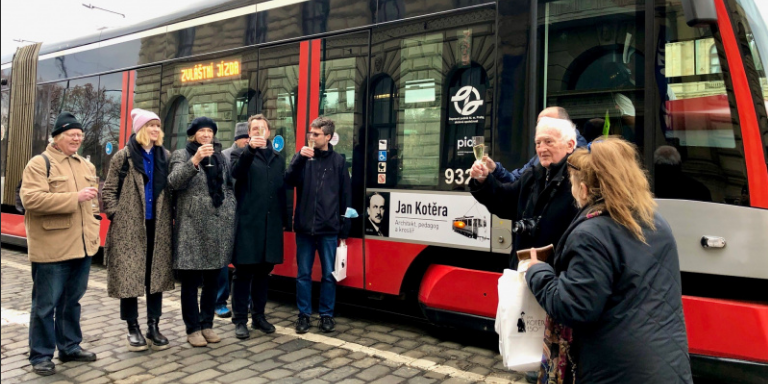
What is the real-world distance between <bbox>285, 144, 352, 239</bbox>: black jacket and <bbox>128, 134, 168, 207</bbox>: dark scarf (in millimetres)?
980

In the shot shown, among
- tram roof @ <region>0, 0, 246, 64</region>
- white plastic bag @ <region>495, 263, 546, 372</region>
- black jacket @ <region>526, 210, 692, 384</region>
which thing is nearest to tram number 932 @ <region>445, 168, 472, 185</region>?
white plastic bag @ <region>495, 263, 546, 372</region>

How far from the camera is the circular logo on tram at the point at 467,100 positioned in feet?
14.5

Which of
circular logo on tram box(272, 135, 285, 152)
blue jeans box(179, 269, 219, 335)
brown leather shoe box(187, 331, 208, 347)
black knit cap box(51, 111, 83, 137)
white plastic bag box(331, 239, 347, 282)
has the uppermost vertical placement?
circular logo on tram box(272, 135, 285, 152)

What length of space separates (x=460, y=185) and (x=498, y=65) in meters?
0.92

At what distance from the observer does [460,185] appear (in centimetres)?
448

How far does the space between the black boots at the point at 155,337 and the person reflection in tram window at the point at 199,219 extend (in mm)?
193

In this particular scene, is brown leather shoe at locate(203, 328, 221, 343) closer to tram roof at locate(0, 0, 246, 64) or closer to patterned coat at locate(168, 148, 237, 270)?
patterned coat at locate(168, 148, 237, 270)

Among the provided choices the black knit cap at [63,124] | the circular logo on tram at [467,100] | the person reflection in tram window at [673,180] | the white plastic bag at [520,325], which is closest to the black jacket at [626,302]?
the white plastic bag at [520,325]

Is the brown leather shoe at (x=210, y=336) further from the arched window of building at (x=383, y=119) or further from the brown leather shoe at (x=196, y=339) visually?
the arched window of building at (x=383, y=119)

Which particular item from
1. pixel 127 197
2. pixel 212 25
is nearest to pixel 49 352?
pixel 127 197

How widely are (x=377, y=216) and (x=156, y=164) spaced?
1.79 m

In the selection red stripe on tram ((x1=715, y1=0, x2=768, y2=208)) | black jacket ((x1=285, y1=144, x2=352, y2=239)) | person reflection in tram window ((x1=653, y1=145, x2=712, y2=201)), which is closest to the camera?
red stripe on tram ((x1=715, y1=0, x2=768, y2=208))

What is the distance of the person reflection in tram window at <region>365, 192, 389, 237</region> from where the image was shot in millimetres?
4922

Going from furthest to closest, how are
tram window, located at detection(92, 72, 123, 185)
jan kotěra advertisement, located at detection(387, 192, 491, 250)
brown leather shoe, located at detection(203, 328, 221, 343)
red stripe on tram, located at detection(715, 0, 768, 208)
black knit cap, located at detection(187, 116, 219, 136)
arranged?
tram window, located at detection(92, 72, 123, 185)
brown leather shoe, located at detection(203, 328, 221, 343)
black knit cap, located at detection(187, 116, 219, 136)
jan kotěra advertisement, located at detection(387, 192, 491, 250)
red stripe on tram, located at detection(715, 0, 768, 208)
